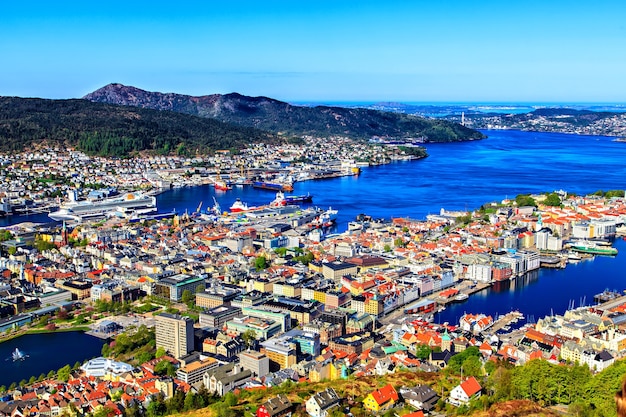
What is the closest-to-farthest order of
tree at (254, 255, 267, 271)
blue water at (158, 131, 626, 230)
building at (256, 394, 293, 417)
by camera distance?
building at (256, 394, 293, 417) < tree at (254, 255, 267, 271) < blue water at (158, 131, 626, 230)

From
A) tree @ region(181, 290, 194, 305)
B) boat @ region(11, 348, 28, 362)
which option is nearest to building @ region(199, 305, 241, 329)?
tree @ region(181, 290, 194, 305)

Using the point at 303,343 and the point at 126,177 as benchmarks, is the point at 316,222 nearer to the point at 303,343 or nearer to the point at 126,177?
the point at 303,343

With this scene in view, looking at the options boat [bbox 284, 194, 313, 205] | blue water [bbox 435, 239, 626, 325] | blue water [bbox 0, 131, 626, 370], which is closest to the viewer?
blue water [bbox 435, 239, 626, 325]

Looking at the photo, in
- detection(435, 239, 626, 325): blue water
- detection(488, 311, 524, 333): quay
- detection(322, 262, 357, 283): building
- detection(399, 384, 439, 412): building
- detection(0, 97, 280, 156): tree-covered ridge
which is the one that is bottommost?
detection(435, 239, 626, 325): blue water

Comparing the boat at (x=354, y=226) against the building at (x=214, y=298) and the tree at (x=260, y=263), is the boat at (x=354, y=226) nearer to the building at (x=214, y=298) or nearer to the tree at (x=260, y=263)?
the tree at (x=260, y=263)

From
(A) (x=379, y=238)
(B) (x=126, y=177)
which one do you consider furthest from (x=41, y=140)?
(A) (x=379, y=238)

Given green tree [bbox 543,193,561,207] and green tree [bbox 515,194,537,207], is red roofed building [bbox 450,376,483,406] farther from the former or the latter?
green tree [bbox 543,193,561,207]
